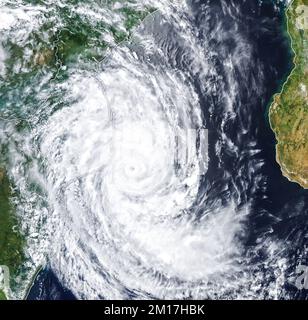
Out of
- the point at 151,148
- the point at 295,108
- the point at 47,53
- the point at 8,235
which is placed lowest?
the point at 8,235

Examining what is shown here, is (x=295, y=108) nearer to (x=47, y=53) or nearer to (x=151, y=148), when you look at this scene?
(x=151, y=148)

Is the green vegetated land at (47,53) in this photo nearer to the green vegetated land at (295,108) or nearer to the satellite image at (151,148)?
the satellite image at (151,148)

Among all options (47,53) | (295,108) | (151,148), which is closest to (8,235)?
(151,148)

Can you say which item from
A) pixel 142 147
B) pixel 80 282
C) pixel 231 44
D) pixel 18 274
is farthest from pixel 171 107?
pixel 18 274

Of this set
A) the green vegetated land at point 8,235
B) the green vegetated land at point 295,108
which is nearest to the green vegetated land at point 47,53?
the green vegetated land at point 8,235

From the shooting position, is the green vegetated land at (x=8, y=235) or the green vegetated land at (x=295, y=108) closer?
the green vegetated land at (x=8, y=235)

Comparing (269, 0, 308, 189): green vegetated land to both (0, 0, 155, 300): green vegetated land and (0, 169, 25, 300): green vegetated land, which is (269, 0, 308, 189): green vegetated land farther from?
(0, 169, 25, 300): green vegetated land

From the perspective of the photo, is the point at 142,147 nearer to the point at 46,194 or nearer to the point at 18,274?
the point at 46,194

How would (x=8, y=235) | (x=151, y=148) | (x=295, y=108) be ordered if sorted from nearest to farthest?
(x=151, y=148) → (x=8, y=235) → (x=295, y=108)
